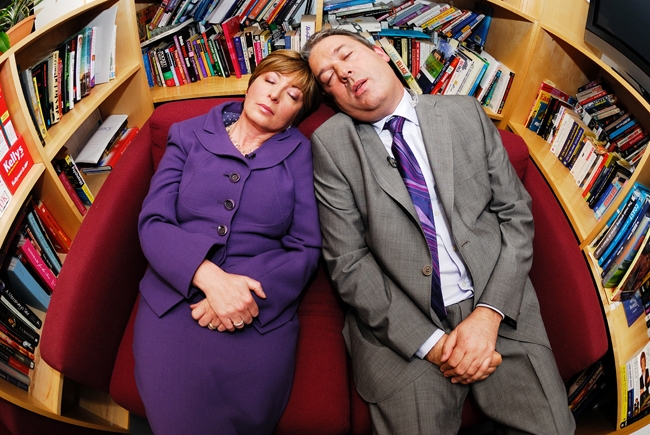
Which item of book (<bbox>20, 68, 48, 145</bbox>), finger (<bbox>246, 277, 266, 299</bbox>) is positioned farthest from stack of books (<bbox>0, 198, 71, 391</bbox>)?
finger (<bbox>246, 277, 266, 299</bbox>)

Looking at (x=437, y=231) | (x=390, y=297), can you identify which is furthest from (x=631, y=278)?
(x=390, y=297)

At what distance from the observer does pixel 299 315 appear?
1.73 metres

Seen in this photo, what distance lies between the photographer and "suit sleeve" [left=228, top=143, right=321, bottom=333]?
152 cm

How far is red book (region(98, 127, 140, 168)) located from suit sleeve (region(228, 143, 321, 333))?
917 millimetres

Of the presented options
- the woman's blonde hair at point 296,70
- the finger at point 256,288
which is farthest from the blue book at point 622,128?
the finger at point 256,288

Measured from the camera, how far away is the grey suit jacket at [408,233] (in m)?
1.50

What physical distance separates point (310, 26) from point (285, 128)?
0.78 meters

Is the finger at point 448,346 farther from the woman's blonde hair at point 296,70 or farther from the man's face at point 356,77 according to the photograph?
the woman's blonde hair at point 296,70

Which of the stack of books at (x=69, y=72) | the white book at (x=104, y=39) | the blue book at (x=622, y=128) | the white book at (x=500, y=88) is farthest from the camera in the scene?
the white book at (x=500, y=88)

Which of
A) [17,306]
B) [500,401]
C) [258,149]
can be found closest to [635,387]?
[500,401]

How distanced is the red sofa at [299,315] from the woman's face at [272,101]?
1.67 ft

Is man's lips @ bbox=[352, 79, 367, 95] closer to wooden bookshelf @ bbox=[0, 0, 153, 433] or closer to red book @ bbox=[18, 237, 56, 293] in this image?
wooden bookshelf @ bbox=[0, 0, 153, 433]

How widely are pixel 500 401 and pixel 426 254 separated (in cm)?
47

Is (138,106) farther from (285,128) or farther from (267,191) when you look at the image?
(267,191)
